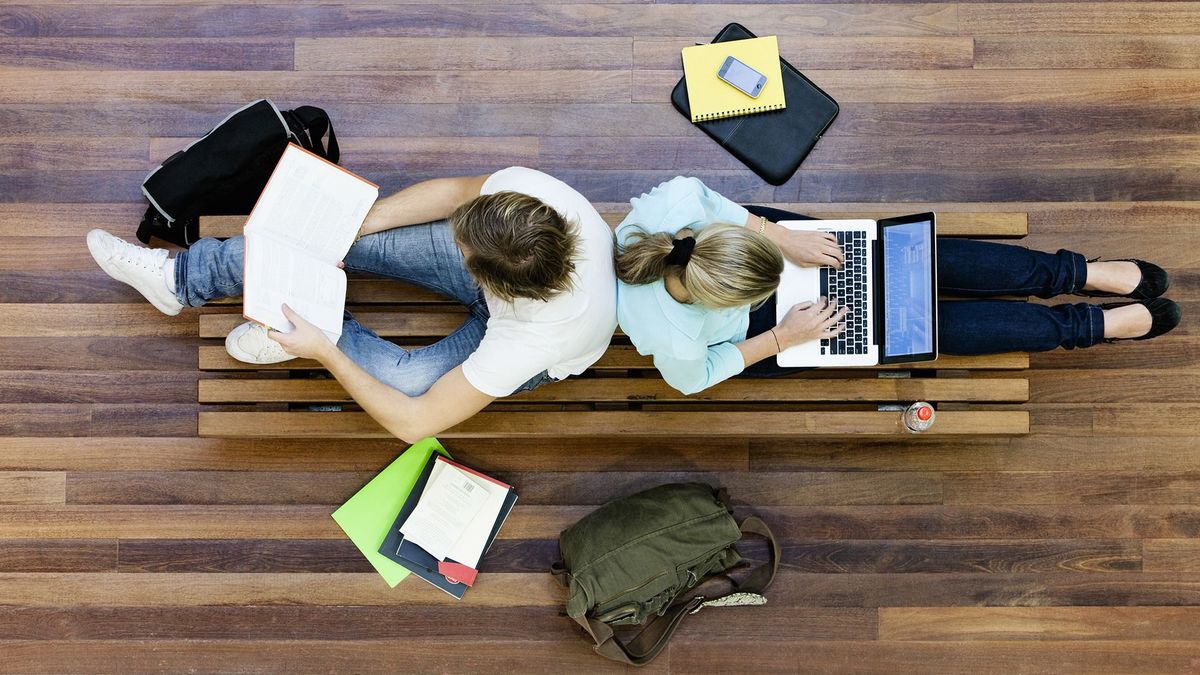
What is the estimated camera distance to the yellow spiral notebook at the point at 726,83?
2.27 metres

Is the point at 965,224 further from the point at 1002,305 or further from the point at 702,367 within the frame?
the point at 702,367

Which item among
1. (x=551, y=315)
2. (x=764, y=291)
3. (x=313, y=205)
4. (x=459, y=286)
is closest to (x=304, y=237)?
(x=313, y=205)

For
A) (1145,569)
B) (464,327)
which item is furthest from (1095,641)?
(464,327)

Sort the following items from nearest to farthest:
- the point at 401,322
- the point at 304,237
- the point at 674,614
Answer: the point at 304,237 < the point at 401,322 < the point at 674,614

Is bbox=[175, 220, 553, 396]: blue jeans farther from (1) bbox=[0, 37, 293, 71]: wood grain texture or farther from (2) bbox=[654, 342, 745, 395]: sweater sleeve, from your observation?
(1) bbox=[0, 37, 293, 71]: wood grain texture

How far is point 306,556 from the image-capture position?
2.27 metres

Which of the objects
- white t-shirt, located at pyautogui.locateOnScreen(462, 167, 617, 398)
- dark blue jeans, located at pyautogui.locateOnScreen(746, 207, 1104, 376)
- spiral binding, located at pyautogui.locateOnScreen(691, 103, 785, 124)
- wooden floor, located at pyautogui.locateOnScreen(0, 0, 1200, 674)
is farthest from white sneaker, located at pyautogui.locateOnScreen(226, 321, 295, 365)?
spiral binding, located at pyautogui.locateOnScreen(691, 103, 785, 124)

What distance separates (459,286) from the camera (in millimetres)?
1954

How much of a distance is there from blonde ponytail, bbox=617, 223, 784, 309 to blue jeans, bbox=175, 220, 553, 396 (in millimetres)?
523

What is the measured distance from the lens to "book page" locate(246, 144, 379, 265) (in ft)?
6.03

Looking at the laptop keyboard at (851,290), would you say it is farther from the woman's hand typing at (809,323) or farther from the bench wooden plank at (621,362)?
the bench wooden plank at (621,362)

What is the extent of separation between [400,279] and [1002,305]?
153cm

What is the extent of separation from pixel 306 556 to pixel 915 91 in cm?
221

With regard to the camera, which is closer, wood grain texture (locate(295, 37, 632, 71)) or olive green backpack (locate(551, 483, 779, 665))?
olive green backpack (locate(551, 483, 779, 665))
